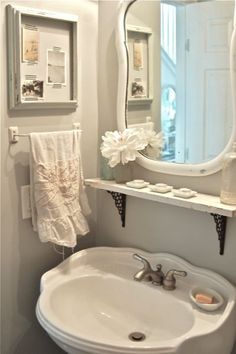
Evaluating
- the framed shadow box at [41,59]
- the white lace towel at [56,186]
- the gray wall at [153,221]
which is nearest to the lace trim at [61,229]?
the white lace towel at [56,186]

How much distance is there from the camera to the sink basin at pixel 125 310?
1420mm

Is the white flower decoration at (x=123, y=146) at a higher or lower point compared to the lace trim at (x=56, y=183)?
higher

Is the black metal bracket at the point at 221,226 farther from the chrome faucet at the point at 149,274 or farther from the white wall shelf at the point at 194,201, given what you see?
the chrome faucet at the point at 149,274

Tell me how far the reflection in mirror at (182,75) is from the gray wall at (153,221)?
0.32 feet

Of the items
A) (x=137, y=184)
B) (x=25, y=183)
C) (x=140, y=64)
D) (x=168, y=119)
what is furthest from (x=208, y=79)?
(x=25, y=183)

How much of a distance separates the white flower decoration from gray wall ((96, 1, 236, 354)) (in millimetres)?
125

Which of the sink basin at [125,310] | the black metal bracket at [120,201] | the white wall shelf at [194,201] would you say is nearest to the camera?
the sink basin at [125,310]

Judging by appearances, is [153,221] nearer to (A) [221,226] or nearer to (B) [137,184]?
(B) [137,184]

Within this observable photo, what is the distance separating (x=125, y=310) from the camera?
1.82 meters

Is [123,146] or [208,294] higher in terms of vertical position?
[123,146]

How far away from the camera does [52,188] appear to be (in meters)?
1.82

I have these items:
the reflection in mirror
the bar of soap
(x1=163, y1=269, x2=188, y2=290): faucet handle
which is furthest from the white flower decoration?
the bar of soap

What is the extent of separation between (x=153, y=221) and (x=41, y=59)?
820mm

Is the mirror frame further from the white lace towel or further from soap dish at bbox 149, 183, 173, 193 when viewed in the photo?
the white lace towel
